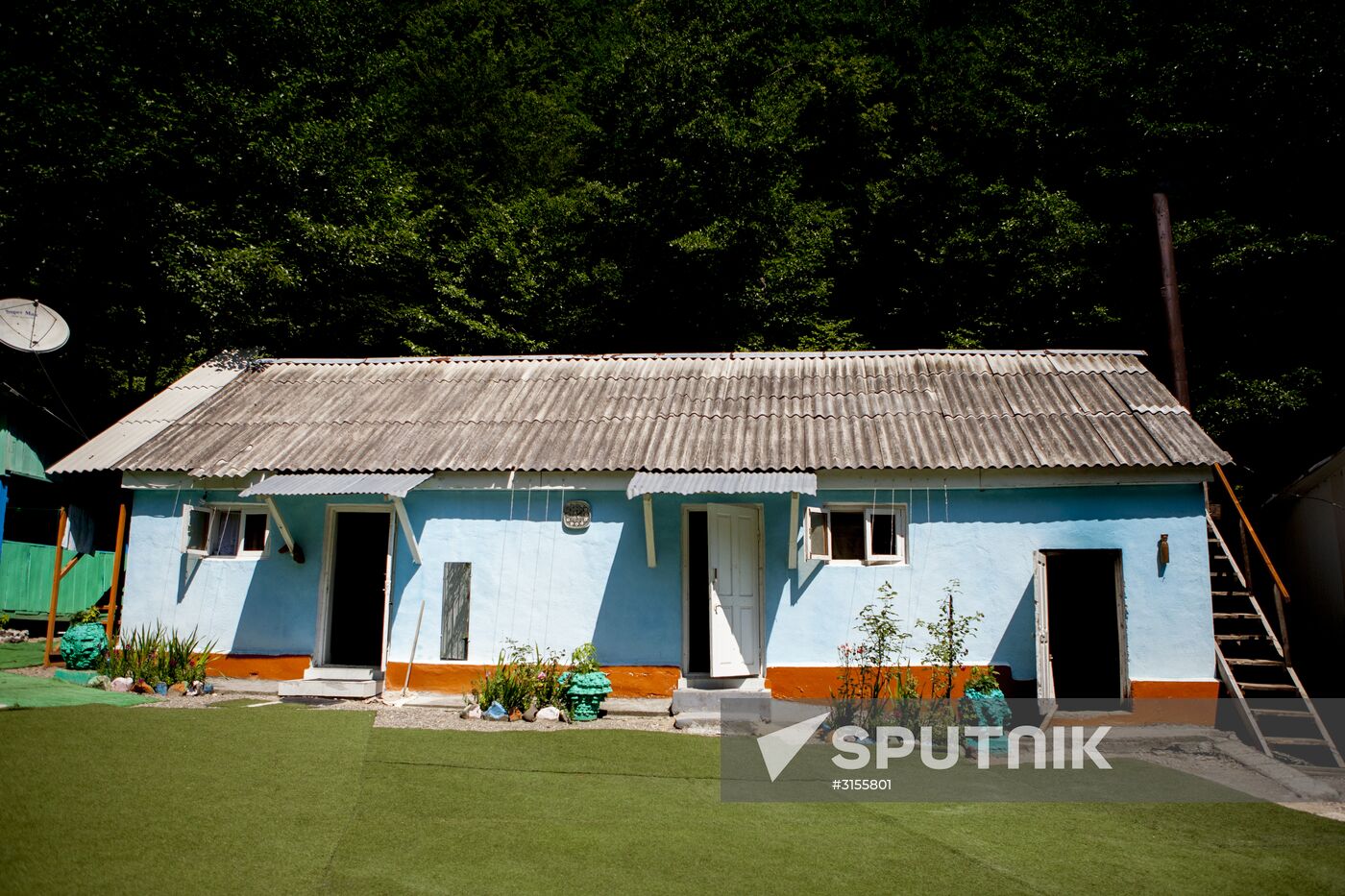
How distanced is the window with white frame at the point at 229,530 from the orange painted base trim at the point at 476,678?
8.56 feet

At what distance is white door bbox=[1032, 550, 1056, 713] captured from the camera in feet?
32.3

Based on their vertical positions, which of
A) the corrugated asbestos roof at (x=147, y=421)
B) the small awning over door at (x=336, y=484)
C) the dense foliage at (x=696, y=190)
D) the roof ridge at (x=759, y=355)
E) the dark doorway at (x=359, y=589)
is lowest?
the dark doorway at (x=359, y=589)

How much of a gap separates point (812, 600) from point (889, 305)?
48.4ft

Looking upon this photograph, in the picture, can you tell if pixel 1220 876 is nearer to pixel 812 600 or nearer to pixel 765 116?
pixel 812 600

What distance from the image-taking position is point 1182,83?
20000 millimetres

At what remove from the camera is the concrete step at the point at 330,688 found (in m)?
11.0

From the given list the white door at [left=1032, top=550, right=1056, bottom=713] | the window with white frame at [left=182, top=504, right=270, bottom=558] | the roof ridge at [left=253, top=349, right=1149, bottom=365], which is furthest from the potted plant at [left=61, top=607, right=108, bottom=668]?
the white door at [left=1032, top=550, right=1056, bottom=713]

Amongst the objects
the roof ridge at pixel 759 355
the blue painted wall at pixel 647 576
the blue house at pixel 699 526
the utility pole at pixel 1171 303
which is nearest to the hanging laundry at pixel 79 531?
the blue house at pixel 699 526

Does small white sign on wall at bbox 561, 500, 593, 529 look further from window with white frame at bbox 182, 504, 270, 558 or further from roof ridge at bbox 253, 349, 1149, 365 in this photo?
window with white frame at bbox 182, 504, 270, 558

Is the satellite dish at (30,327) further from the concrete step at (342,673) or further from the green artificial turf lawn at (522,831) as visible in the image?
the green artificial turf lawn at (522,831)

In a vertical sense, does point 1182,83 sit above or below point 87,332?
above

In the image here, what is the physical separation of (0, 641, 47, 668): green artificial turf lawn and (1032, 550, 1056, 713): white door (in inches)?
510

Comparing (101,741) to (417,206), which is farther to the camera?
(417,206)

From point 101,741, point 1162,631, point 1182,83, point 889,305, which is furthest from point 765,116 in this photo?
point 101,741
